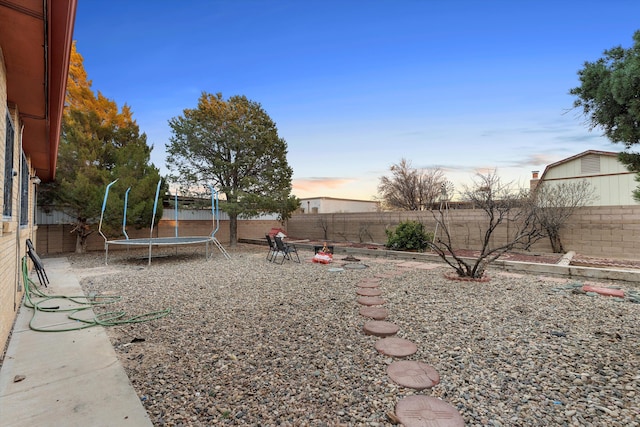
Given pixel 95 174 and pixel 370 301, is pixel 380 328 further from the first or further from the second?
pixel 95 174

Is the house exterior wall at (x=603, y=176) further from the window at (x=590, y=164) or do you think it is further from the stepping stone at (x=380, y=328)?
the stepping stone at (x=380, y=328)

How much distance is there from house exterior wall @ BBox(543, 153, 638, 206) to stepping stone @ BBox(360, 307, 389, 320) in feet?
42.0

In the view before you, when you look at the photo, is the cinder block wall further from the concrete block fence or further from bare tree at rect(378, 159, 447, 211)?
bare tree at rect(378, 159, 447, 211)

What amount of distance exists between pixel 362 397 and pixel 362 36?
823 cm

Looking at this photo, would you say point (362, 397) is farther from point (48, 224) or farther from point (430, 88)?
point (48, 224)

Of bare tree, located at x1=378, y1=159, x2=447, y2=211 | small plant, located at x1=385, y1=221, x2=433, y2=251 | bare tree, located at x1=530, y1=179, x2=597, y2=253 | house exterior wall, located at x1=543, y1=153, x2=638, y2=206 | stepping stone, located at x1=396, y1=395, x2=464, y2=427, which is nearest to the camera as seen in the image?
stepping stone, located at x1=396, y1=395, x2=464, y2=427

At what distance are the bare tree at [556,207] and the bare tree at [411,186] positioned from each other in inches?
426

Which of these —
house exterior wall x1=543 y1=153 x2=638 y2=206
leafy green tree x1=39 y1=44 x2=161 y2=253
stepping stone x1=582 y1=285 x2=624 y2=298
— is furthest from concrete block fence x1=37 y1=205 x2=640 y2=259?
house exterior wall x1=543 y1=153 x2=638 y2=206

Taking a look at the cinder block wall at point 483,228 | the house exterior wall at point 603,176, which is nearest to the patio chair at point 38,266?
the cinder block wall at point 483,228

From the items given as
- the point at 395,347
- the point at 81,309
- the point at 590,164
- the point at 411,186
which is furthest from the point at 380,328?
the point at 411,186

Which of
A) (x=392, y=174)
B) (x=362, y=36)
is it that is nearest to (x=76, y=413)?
(x=362, y=36)

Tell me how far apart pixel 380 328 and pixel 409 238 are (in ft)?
21.8

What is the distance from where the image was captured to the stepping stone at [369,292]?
485 centimetres

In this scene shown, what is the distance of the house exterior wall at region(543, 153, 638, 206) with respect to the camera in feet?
39.6
